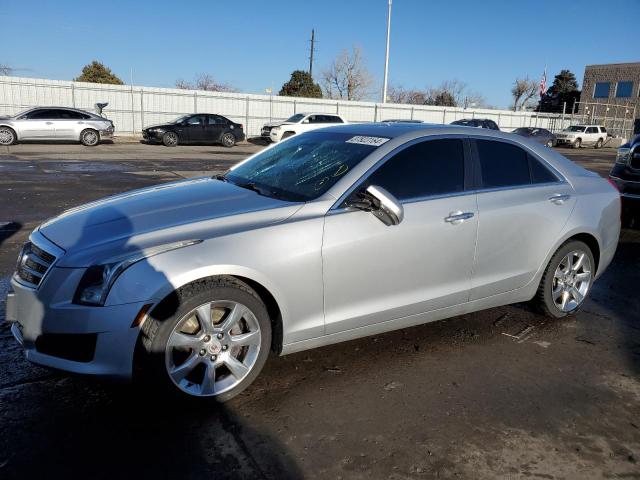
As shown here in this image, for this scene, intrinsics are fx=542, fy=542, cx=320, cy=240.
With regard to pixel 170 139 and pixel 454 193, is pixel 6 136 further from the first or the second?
pixel 454 193

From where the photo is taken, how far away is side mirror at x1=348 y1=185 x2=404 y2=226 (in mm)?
3314

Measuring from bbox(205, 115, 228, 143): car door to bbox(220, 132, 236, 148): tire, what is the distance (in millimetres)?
220

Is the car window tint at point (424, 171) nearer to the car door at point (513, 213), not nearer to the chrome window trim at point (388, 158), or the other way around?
the chrome window trim at point (388, 158)

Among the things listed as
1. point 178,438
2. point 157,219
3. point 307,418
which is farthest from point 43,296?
point 307,418

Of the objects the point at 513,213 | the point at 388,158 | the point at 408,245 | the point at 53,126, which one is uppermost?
the point at 388,158

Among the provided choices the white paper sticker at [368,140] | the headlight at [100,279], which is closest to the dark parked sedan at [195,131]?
the white paper sticker at [368,140]

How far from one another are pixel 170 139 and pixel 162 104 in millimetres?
5446

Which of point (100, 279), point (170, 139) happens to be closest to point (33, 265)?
point (100, 279)

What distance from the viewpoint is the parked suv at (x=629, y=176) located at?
828 centimetres

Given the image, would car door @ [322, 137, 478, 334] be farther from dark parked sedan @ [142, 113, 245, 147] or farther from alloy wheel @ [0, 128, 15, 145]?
dark parked sedan @ [142, 113, 245, 147]

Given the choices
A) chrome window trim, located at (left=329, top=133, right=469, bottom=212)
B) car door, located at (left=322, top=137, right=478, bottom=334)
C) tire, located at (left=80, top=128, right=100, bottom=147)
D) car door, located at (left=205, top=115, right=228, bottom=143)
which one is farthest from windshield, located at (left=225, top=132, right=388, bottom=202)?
car door, located at (left=205, top=115, right=228, bottom=143)

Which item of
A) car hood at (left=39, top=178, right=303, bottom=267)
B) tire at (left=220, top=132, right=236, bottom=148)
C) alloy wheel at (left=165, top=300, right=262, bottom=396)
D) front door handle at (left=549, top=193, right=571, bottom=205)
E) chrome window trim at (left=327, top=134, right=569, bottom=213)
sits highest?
chrome window trim at (left=327, top=134, right=569, bottom=213)

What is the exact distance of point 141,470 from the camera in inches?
99.5

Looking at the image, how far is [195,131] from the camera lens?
25.5 meters
